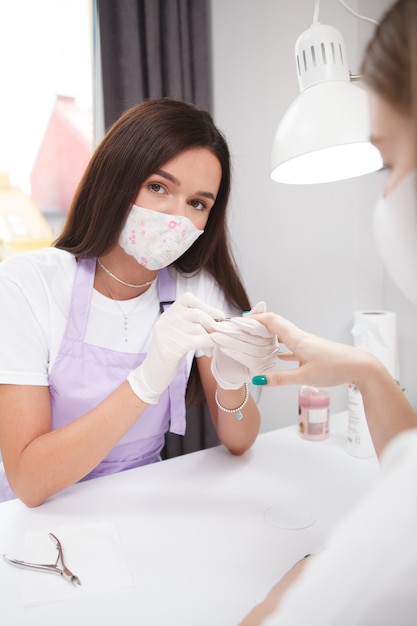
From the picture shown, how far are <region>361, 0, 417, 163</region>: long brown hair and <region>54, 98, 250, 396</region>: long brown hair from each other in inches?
30.5

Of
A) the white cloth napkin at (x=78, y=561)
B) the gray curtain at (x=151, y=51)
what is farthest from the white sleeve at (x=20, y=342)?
A: the gray curtain at (x=151, y=51)

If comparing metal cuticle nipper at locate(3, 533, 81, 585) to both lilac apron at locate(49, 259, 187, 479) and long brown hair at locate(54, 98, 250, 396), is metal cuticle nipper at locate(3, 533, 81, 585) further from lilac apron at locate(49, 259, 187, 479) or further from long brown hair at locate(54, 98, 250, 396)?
long brown hair at locate(54, 98, 250, 396)

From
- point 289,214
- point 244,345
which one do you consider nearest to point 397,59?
point 244,345

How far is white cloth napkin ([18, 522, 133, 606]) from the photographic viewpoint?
2.25 feet

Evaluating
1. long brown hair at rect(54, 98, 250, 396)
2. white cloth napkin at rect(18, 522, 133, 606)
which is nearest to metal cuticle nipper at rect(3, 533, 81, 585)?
white cloth napkin at rect(18, 522, 133, 606)

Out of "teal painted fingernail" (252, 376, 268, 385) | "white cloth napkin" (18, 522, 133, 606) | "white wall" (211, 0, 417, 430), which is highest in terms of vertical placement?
"white wall" (211, 0, 417, 430)

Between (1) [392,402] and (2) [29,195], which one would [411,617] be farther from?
(2) [29,195]

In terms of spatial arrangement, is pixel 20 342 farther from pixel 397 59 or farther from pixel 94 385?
pixel 397 59

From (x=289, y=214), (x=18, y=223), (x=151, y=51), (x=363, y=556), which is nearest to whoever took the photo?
(x=363, y=556)

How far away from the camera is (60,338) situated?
3.82ft

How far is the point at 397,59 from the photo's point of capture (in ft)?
1.32

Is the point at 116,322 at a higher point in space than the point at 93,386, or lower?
higher

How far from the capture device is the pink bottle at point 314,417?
133 centimetres

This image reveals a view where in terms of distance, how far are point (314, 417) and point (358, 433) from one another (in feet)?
0.51
